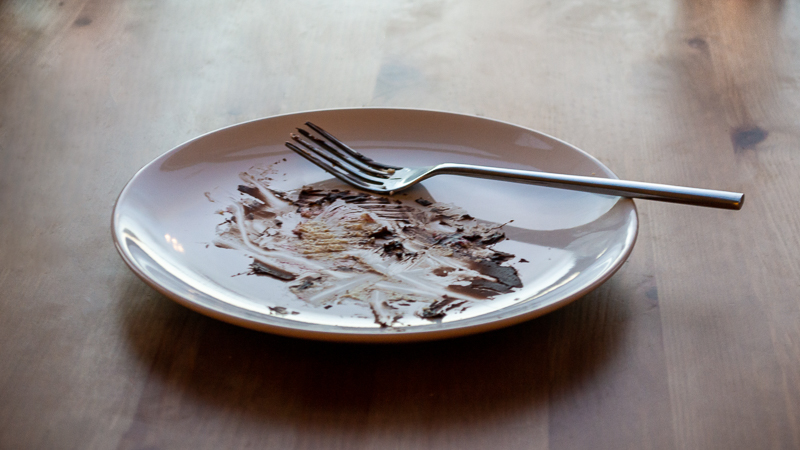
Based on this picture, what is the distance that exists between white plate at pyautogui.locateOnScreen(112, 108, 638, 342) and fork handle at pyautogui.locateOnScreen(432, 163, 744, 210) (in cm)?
2

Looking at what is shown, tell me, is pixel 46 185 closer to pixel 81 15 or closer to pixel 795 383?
pixel 81 15

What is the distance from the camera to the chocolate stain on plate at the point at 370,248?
578 millimetres

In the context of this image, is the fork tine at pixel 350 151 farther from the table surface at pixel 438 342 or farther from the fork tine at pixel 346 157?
the table surface at pixel 438 342

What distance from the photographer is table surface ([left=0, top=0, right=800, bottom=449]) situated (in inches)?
19.0

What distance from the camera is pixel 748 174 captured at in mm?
802

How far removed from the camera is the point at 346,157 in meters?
0.80

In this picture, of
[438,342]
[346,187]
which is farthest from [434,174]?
[438,342]

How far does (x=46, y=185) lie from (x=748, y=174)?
2.69 ft

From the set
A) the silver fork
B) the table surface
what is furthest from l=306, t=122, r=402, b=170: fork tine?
the table surface

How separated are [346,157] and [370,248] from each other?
190mm

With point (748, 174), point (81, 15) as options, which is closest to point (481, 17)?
point (748, 174)

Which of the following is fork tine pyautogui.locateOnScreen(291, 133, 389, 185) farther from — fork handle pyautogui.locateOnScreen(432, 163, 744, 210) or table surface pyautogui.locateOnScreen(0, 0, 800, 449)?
A: table surface pyautogui.locateOnScreen(0, 0, 800, 449)

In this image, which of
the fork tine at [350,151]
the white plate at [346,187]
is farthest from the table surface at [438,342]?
the fork tine at [350,151]

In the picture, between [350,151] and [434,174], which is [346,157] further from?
[434,174]
